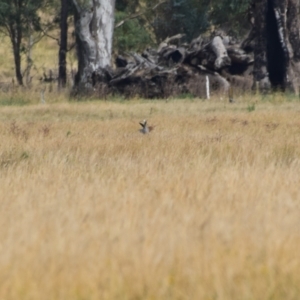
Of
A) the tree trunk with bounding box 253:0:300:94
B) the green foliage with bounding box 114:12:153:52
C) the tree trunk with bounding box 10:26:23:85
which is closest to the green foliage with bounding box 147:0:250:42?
the green foliage with bounding box 114:12:153:52

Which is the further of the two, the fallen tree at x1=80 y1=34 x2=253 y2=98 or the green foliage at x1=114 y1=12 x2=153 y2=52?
the green foliage at x1=114 y1=12 x2=153 y2=52

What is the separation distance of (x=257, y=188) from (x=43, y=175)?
7.94 feet

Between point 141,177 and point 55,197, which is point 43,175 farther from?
point 55,197

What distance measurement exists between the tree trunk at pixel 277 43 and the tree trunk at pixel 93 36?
618 cm

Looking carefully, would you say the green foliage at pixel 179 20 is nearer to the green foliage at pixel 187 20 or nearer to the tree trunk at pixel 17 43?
the green foliage at pixel 187 20

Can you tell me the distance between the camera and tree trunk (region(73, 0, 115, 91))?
35.0m

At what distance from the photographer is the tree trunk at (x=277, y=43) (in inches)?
1257

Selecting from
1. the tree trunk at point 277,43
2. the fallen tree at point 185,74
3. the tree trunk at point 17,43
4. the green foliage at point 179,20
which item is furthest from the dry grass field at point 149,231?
the green foliage at point 179,20

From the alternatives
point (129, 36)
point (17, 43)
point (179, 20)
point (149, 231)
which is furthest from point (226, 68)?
point (149, 231)

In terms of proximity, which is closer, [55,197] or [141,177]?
[55,197]

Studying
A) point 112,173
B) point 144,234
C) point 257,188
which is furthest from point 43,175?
point 144,234

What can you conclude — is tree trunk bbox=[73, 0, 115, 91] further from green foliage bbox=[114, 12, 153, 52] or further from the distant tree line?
green foliage bbox=[114, 12, 153, 52]

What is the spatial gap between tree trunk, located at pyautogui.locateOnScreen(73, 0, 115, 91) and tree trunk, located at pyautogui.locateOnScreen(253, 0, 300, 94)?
6.18 meters

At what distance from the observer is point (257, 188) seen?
741cm
